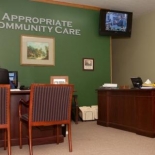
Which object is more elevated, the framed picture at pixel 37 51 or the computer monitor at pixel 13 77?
the framed picture at pixel 37 51

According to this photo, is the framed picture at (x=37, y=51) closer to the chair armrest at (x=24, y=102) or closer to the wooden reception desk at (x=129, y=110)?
the wooden reception desk at (x=129, y=110)

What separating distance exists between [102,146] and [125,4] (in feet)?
13.8

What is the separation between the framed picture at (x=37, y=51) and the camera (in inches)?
229

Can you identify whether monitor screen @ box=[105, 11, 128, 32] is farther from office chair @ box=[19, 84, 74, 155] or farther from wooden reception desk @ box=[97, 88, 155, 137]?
office chair @ box=[19, 84, 74, 155]

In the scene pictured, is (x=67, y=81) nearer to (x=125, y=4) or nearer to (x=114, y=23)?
(x=114, y=23)

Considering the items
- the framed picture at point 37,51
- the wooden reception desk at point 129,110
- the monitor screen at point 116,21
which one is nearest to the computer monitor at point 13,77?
the framed picture at point 37,51

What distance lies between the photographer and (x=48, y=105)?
10.2 feet

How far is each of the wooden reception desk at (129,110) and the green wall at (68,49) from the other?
1.01 metres

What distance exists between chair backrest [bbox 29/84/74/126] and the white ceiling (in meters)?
3.73

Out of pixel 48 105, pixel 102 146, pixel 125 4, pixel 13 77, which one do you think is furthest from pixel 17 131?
pixel 125 4

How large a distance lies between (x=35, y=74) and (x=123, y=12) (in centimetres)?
302

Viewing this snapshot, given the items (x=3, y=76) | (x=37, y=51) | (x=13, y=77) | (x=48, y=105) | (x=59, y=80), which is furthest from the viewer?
(x=59, y=80)

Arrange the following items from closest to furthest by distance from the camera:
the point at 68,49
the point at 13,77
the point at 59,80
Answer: the point at 13,77
the point at 59,80
the point at 68,49

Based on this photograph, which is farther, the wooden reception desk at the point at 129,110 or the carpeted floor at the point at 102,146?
the wooden reception desk at the point at 129,110
